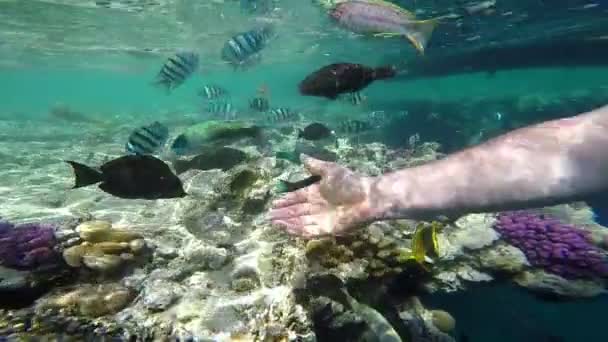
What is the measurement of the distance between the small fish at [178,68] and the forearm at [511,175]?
493 centimetres

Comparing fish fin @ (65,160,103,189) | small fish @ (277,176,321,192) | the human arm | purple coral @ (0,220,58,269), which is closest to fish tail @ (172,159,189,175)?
purple coral @ (0,220,58,269)

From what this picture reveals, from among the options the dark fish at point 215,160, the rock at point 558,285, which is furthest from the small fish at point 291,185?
the dark fish at point 215,160

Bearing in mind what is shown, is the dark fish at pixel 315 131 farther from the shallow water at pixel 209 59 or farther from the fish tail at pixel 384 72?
the fish tail at pixel 384 72

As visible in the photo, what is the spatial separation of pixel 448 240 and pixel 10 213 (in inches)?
294

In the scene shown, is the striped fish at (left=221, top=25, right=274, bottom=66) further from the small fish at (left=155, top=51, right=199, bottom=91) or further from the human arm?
the human arm

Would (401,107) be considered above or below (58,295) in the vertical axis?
below

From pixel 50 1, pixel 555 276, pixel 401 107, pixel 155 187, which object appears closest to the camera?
pixel 155 187

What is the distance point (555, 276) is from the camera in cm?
474

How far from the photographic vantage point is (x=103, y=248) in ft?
13.1

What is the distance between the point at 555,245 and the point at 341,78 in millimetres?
3718

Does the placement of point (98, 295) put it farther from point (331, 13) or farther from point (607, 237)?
point (607, 237)

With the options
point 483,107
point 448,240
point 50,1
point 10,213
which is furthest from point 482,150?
point 50,1

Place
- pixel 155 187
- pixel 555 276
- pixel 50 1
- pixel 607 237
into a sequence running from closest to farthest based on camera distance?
pixel 155 187 < pixel 555 276 < pixel 607 237 < pixel 50 1

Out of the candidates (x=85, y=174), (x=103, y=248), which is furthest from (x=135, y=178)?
(x=103, y=248)
